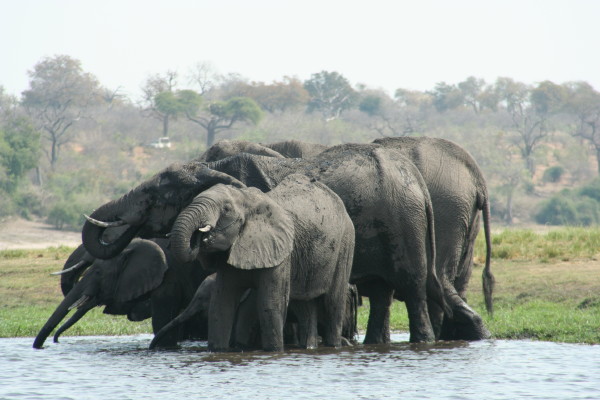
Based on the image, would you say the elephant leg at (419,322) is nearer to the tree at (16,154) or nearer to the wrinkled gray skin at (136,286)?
the wrinkled gray skin at (136,286)

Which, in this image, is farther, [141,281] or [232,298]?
[141,281]

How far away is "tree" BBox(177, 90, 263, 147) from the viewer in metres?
54.7

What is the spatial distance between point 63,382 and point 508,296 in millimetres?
7251

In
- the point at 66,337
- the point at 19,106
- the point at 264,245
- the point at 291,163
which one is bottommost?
the point at 66,337

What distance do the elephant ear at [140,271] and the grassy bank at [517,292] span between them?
1.92 metres

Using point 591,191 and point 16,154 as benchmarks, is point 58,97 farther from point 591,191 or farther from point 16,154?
point 591,191

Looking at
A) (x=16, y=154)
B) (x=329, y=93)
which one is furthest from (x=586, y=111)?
(x=16, y=154)

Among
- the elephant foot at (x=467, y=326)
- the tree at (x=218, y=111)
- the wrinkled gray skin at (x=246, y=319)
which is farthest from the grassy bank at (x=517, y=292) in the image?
the tree at (x=218, y=111)

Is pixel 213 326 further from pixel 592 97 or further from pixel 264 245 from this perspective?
pixel 592 97

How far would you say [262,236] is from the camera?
30.2 feet

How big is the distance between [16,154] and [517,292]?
32.6 metres

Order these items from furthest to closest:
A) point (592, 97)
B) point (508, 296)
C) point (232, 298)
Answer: point (592, 97), point (508, 296), point (232, 298)

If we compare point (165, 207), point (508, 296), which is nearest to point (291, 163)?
point (165, 207)

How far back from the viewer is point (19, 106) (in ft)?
204
